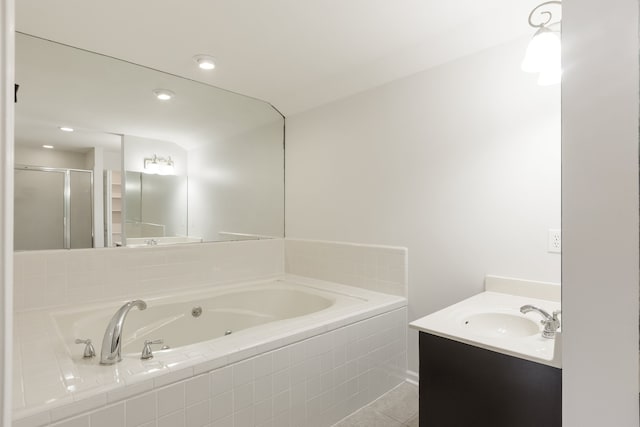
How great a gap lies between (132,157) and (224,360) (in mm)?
1764

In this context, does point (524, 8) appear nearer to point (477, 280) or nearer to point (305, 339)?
point (477, 280)

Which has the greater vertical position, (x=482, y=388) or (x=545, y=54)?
(x=545, y=54)

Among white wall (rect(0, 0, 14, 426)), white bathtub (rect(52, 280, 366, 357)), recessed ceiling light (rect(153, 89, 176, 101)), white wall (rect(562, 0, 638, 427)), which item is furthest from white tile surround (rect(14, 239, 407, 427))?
white wall (rect(562, 0, 638, 427))

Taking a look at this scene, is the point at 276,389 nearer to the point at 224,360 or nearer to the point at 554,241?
the point at 224,360

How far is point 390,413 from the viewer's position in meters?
1.95

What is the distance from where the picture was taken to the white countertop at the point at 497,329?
3.59 feet

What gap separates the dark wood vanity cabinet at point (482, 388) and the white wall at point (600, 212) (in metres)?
0.89

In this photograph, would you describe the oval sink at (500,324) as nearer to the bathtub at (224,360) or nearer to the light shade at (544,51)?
the bathtub at (224,360)

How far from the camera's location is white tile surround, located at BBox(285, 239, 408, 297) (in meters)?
2.38

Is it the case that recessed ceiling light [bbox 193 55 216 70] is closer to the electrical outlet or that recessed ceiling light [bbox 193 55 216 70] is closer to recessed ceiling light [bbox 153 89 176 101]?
recessed ceiling light [bbox 153 89 176 101]

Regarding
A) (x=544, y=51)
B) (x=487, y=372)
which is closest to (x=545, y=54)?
(x=544, y=51)

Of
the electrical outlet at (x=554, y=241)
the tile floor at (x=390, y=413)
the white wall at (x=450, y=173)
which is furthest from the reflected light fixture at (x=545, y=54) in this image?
the tile floor at (x=390, y=413)

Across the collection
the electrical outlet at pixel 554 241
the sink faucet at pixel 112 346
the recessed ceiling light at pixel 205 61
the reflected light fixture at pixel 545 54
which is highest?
the recessed ceiling light at pixel 205 61

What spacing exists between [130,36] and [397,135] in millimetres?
1807
